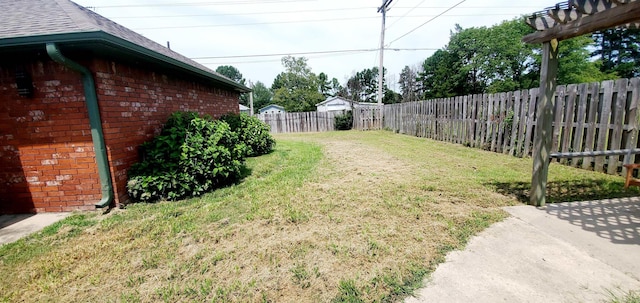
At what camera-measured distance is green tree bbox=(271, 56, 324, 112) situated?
1515 inches

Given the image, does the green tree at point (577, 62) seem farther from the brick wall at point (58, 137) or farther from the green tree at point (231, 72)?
the green tree at point (231, 72)

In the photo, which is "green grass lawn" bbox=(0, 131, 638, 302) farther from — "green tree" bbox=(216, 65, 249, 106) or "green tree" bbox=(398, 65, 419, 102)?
"green tree" bbox=(216, 65, 249, 106)

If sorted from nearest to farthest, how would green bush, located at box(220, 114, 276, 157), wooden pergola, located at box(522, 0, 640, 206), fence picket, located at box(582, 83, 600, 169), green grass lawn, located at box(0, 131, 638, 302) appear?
green grass lawn, located at box(0, 131, 638, 302)
wooden pergola, located at box(522, 0, 640, 206)
fence picket, located at box(582, 83, 600, 169)
green bush, located at box(220, 114, 276, 157)

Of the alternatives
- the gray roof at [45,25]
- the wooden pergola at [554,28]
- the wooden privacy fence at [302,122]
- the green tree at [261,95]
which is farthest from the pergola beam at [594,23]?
the green tree at [261,95]

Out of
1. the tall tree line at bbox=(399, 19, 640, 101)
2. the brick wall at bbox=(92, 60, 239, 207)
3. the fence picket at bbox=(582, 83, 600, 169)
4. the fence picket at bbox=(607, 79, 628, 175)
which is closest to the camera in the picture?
the brick wall at bbox=(92, 60, 239, 207)

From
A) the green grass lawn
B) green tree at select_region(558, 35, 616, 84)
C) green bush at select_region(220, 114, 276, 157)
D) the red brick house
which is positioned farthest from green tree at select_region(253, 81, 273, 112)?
the green grass lawn

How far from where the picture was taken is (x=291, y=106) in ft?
129

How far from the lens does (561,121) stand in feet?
17.3

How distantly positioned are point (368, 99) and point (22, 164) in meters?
58.2

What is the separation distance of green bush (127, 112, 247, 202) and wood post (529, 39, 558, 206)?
471 cm

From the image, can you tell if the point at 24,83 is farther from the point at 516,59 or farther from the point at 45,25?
the point at 516,59

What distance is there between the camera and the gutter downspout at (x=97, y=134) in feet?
10.9

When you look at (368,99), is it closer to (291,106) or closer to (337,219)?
→ (291,106)

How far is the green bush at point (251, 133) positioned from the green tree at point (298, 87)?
99.7 ft
